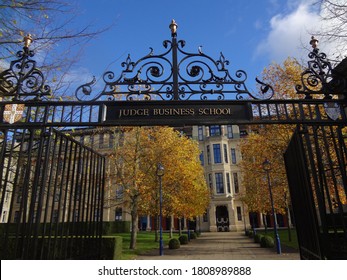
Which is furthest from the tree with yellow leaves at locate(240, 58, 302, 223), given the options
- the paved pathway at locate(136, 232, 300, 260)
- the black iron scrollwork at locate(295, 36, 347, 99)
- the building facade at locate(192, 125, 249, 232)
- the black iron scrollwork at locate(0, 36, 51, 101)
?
the building facade at locate(192, 125, 249, 232)

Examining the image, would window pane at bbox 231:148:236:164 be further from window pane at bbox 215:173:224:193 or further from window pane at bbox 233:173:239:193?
window pane at bbox 215:173:224:193

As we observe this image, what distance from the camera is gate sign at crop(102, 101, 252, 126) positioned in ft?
17.4

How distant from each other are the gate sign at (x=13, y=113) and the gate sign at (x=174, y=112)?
155 cm

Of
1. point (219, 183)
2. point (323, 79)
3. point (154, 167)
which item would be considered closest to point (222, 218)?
point (219, 183)

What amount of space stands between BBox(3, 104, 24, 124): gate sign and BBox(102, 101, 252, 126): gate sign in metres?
1.55

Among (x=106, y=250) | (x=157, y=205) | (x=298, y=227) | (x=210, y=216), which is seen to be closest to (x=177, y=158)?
(x=157, y=205)

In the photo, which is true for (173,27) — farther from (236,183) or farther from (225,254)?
(236,183)

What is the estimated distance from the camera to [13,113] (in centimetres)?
528

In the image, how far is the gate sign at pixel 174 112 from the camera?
17.4 ft

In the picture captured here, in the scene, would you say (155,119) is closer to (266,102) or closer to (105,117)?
(105,117)

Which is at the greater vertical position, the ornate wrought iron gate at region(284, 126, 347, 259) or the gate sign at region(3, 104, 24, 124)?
the gate sign at region(3, 104, 24, 124)

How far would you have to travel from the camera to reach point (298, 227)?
19.2 feet

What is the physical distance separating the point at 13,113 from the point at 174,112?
299 cm

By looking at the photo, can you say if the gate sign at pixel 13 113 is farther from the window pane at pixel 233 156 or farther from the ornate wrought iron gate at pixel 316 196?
the window pane at pixel 233 156
